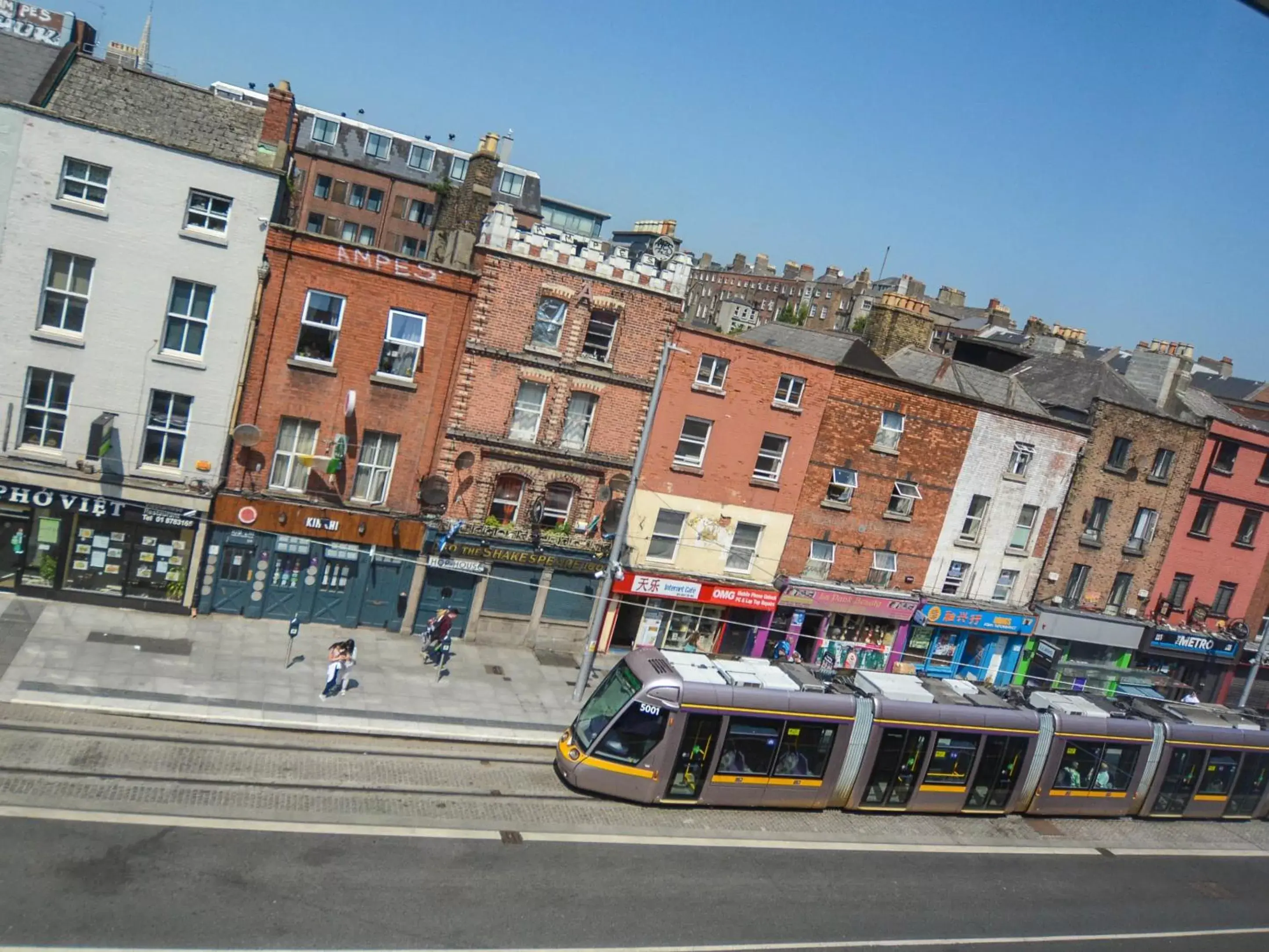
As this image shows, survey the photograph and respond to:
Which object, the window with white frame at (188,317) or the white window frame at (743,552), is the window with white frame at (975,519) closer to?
the white window frame at (743,552)

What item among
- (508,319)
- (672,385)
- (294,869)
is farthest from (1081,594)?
(294,869)

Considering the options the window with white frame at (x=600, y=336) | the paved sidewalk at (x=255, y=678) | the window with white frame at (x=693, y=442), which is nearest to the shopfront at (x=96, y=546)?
the paved sidewalk at (x=255, y=678)

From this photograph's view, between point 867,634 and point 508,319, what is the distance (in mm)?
17321

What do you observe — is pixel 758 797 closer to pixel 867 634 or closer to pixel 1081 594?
pixel 867 634

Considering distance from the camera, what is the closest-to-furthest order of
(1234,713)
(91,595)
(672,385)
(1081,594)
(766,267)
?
1. (91,595)
2. (1234,713)
3. (672,385)
4. (1081,594)
5. (766,267)

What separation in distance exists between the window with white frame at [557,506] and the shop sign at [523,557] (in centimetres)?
99

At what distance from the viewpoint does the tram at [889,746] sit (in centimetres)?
2011

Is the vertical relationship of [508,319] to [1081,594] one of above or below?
above

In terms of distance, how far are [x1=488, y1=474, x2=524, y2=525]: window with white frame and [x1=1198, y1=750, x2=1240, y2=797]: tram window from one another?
20628 millimetres

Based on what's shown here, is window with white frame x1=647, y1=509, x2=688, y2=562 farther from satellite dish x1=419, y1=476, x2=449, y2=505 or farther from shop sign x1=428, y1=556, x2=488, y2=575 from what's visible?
satellite dish x1=419, y1=476, x2=449, y2=505

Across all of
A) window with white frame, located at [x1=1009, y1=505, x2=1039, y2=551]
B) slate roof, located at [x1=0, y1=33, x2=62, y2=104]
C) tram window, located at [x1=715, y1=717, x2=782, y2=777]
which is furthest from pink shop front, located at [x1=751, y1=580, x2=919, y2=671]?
slate roof, located at [x1=0, y1=33, x2=62, y2=104]

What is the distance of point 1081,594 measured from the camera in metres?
38.3

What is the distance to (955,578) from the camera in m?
36.0

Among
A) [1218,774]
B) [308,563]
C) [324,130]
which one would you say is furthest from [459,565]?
[324,130]
